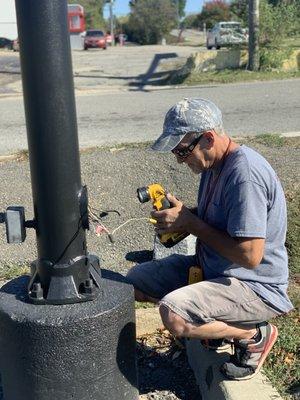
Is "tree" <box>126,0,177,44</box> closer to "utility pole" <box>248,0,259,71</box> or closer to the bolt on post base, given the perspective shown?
"utility pole" <box>248,0,259,71</box>

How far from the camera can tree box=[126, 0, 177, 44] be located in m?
56.2

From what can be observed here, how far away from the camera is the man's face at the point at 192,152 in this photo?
8.90ft

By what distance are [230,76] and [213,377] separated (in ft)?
44.7

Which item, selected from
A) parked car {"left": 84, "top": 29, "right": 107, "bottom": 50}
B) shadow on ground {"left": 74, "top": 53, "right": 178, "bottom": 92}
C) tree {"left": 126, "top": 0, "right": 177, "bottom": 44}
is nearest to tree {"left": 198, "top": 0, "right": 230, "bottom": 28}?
tree {"left": 126, "top": 0, "right": 177, "bottom": 44}

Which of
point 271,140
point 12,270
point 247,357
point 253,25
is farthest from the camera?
point 253,25

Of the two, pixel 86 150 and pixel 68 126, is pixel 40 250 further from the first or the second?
pixel 86 150

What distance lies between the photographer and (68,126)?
245 centimetres

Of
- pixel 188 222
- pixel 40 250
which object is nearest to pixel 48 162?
pixel 40 250

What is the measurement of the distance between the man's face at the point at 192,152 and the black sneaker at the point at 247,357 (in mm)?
823

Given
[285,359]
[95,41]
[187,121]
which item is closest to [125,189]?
[285,359]

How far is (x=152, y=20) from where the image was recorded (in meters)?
57.3

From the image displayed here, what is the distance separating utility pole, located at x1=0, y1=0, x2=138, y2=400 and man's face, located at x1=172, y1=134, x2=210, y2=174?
0.48 metres

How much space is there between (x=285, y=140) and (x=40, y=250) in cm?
482

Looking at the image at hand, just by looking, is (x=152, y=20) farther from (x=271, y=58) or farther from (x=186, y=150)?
(x=186, y=150)
